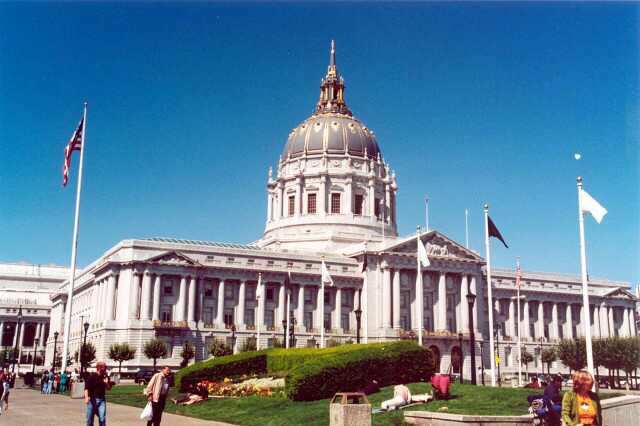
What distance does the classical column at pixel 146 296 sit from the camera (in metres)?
82.8

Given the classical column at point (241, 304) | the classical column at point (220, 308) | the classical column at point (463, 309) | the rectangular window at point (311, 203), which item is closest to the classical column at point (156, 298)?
the classical column at point (220, 308)

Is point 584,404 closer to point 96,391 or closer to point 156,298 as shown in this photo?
point 96,391

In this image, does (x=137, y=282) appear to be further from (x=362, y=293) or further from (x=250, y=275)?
(x=362, y=293)

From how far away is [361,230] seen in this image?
109812 mm

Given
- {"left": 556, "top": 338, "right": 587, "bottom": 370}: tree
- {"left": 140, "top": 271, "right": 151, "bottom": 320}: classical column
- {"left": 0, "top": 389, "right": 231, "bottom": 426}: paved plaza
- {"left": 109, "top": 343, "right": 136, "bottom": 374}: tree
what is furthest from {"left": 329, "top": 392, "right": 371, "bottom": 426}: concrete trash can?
{"left": 556, "top": 338, "right": 587, "bottom": 370}: tree

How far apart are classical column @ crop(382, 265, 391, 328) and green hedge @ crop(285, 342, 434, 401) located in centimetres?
5295

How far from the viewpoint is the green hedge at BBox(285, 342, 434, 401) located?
33219mm

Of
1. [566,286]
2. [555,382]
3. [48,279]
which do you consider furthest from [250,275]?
[48,279]

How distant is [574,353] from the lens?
283 ft

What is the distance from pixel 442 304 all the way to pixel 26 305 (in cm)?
8634

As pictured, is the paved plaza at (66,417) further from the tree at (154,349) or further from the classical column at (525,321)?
the classical column at (525,321)

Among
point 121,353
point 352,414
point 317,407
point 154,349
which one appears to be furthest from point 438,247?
point 352,414

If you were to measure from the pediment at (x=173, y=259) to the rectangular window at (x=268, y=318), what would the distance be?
11.1m

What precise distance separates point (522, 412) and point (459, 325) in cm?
7204
